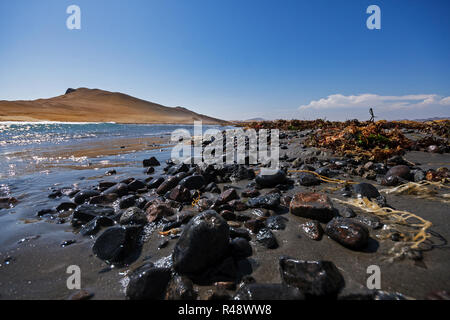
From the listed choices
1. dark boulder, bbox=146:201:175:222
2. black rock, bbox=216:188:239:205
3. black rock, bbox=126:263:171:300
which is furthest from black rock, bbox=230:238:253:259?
dark boulder, bbox=146:201:175:222

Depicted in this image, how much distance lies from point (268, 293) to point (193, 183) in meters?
2.14

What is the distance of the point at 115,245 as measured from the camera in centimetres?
156

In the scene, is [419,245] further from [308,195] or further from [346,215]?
[308,195]

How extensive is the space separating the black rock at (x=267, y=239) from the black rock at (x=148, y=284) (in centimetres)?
75

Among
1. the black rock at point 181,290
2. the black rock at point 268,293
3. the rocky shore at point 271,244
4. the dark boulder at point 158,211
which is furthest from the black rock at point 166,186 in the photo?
the black rock at point 268,293

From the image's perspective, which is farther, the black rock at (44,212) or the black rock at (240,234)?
the black rock at (44,212)

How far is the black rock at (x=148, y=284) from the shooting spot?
113 centimetres

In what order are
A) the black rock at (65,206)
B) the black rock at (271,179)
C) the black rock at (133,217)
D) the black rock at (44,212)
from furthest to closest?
the black rock at (271,179) → the black rock at (65,206) → the black rock at (44,212) → the black rock at (133,217)

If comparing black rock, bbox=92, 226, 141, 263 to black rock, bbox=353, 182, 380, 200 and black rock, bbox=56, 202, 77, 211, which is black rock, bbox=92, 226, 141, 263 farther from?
black rock, bbox=353, 182, 380, 200

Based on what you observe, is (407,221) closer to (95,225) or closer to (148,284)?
(148,284)

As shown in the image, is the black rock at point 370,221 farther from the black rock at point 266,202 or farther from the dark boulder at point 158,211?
the dark boulder at point 158,211

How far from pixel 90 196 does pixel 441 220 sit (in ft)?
12.7

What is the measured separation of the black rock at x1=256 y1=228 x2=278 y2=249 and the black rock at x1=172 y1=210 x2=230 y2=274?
0.33m
